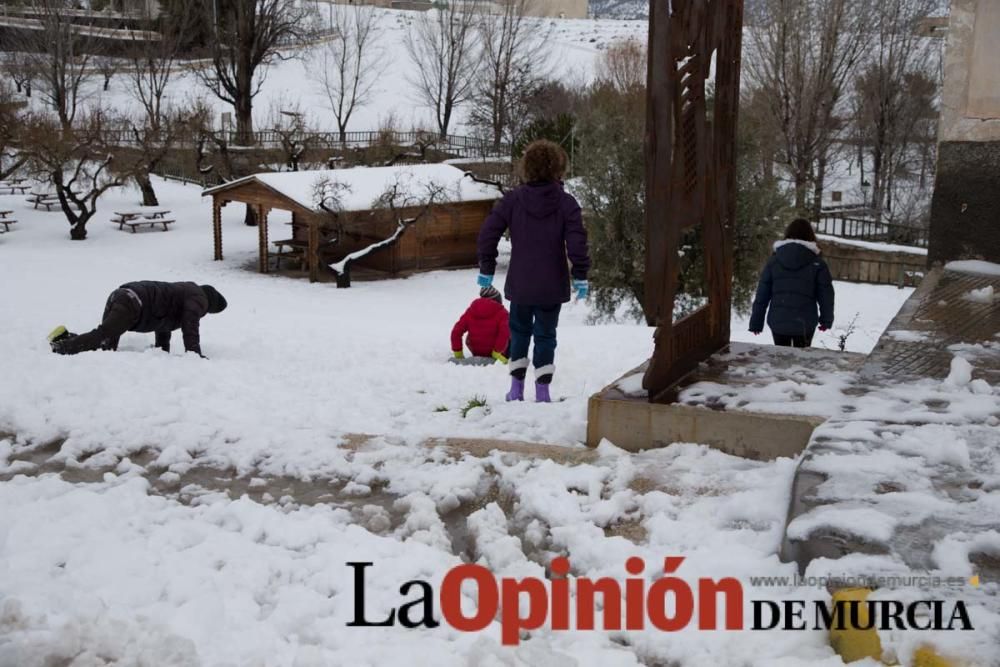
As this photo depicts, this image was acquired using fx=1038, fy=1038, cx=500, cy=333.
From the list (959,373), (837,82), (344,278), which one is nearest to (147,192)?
(344,278)

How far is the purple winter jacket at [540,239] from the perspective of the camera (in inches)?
218

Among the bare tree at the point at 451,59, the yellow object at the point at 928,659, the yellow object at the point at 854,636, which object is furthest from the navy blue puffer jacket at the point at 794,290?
the bare tree at the point at 451,59

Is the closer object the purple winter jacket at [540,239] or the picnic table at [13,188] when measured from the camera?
the purple winter jacket at [540,239]

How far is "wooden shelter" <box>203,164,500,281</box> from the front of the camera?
81.1ft

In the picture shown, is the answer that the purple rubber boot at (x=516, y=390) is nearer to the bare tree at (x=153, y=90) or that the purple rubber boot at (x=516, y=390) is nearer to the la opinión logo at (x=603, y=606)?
the la opinión logo at (x=603, y=606)

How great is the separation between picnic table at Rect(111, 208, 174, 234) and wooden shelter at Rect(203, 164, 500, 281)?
4.11 meters

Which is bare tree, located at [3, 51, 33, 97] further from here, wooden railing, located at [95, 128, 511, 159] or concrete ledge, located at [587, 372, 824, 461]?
concrete ledge, located at [587, 372, 824, 461]

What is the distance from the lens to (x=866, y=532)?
9.18 ft

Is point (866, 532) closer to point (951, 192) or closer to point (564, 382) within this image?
point (951, 192)

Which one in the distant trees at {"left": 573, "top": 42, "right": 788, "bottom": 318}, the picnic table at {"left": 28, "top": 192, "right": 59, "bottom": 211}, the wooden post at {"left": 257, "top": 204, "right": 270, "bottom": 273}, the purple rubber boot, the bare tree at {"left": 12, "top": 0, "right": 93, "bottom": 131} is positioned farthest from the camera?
the bare tree at {"left": 12, "top": 0, "right": 93, "bottom": 131}

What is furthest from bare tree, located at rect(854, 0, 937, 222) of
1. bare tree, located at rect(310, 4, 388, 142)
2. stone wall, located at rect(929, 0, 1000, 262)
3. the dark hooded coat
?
the dark hooded coat

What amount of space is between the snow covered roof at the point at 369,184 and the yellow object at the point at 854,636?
22.6 metres

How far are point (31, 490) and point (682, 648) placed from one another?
2590 millimetres

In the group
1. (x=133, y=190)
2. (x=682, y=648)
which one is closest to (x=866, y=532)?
(x=682, y=648)
